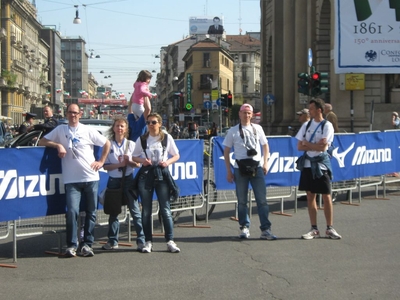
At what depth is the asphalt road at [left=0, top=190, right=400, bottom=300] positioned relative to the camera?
7.34m

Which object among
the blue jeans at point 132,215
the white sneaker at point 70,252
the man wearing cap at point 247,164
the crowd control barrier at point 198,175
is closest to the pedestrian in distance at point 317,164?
the man wearing cap at point 247,164

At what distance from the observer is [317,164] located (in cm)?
1050

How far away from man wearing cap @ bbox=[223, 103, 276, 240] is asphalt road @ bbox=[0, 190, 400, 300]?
1.08 ft

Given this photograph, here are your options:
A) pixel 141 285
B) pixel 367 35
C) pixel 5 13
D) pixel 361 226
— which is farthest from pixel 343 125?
pixel 5 13

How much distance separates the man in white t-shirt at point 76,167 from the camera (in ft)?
30.1

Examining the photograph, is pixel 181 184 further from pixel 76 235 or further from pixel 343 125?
pixel 343 125

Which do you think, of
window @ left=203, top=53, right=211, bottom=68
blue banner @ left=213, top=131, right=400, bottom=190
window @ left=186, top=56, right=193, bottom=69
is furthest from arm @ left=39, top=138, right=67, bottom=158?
window @ left=186, top=56, right=193, bottom=69

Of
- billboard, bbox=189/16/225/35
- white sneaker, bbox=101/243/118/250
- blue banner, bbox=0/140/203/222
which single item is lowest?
white sneaker, bbox=101/243/118/250

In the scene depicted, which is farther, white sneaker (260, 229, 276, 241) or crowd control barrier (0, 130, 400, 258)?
white sneaker (260, 229, 276, 241)

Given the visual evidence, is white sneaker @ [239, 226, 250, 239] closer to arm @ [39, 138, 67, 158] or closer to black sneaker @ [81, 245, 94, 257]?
black sneaker @ [81, 245, 94, 257]

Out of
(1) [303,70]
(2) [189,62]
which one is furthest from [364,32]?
(2) [189,62]

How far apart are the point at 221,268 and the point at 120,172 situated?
6.93 ft

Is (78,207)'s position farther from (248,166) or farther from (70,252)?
(248,166)

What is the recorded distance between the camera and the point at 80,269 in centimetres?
853
